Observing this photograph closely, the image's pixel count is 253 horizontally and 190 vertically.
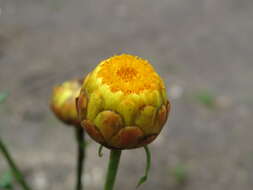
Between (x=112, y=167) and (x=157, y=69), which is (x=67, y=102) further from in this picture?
(x=157, y=69)

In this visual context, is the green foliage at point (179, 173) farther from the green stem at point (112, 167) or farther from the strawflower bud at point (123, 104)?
the strawflower bud at point (123, 104)

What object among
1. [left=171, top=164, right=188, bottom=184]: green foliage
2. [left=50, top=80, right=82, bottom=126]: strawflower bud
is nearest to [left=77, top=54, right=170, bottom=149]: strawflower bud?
[left=50, top=80, right=82, bottom=126]: strawflower bud

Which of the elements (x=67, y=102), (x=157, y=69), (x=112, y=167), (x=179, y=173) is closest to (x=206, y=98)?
(x=157, y=69)

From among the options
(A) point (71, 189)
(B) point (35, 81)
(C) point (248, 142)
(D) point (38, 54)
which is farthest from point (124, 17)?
(A) point (71, 189)

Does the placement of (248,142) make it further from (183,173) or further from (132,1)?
(132,1)

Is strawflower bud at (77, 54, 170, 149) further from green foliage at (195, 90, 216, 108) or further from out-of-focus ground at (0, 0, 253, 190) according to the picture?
green foliage at (195, 90, 216, 108)

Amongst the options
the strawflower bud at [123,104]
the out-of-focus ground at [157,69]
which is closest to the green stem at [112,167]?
the strawflower bud at [123,104]
